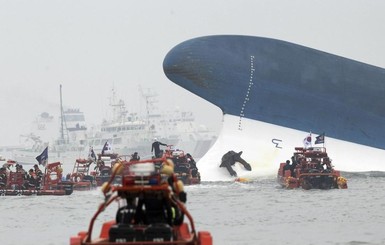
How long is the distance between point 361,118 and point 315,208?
97.2 ft

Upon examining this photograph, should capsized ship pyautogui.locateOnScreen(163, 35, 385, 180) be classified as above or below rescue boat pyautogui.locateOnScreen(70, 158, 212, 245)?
above

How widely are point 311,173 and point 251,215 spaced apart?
16.3 metres

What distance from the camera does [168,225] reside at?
17812 millimetres

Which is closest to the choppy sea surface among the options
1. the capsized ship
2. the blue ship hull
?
the capsized ship

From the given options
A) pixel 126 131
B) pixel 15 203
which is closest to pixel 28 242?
pixel 15 203

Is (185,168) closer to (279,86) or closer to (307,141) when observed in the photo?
(307,141)

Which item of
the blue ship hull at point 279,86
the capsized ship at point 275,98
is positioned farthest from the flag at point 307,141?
the blue ship hull at point 279,86

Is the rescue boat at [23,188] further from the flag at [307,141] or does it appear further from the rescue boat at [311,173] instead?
the flag at [307,141]

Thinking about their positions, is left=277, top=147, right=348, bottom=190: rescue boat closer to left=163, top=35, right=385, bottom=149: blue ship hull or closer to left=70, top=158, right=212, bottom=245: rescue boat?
left=163, top=35, right=385, bottom=149: blue ship hull

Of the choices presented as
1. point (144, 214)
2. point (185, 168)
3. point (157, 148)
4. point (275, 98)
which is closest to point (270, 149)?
point (275, 98)

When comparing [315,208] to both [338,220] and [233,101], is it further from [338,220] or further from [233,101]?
[233,101]

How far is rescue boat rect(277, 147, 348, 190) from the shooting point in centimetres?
5419

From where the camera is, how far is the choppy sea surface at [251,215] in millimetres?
30766

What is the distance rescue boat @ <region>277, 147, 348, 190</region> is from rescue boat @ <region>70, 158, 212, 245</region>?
1415 inches
